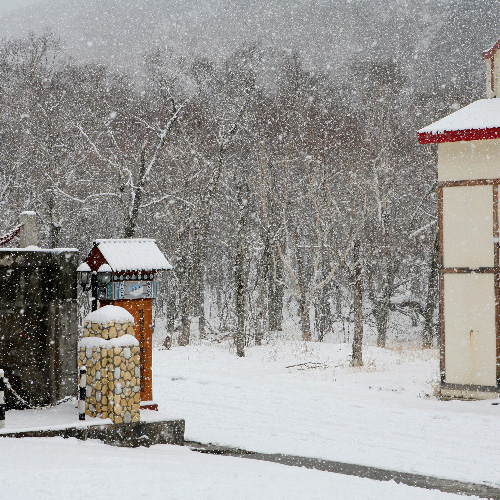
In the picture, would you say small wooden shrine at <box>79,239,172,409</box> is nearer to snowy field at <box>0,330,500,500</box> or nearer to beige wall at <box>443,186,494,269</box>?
snowy field at <box>0,330,500,500</box>

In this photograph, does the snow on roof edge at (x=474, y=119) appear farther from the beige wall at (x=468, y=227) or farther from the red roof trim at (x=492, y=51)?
the beige wall at (x=468, y=227)

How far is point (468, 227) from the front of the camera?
533 inches

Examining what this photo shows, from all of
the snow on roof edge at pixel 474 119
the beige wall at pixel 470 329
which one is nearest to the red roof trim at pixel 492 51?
the snow on roof edge at pixel 474 119

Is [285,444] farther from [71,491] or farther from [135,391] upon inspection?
[71,491]

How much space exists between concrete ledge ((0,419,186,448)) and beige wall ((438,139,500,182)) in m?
8.05

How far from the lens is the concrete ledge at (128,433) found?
8.19 m

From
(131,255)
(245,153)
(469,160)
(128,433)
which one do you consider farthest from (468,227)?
(245,153)

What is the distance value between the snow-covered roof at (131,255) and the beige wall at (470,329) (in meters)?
6.61

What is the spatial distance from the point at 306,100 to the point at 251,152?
127 inches

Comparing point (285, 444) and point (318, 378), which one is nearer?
point (285, 444)

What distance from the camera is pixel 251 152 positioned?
27844 millimetres

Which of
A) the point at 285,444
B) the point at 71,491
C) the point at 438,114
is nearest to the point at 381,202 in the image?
the point at 438,114

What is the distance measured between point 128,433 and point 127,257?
8.47ft

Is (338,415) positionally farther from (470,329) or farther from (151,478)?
(151,478)
